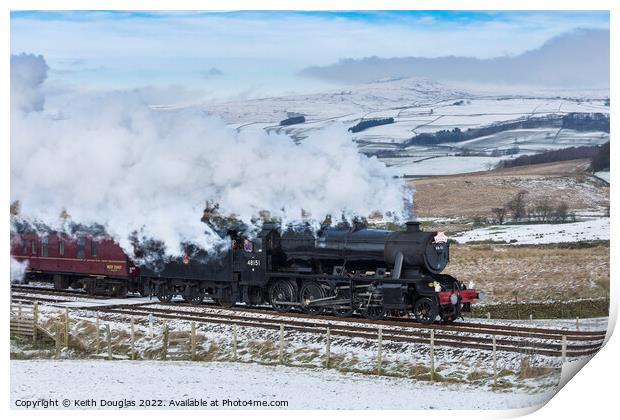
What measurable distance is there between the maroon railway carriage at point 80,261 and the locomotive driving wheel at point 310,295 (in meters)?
5.88

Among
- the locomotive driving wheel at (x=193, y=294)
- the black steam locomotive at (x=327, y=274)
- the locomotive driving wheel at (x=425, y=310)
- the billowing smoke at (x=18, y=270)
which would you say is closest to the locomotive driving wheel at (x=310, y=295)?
the black steam locomotive at (x=327, y=274)

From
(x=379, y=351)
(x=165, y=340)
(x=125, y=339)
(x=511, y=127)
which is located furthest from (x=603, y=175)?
(x=125, y=339)

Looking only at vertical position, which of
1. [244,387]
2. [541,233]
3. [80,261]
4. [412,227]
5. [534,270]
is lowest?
[244,387]

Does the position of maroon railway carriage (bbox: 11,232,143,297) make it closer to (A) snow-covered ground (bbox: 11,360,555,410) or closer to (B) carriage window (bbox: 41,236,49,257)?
(B) carriage window (bbox: 41,236,49,257)

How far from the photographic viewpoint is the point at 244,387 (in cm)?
1783

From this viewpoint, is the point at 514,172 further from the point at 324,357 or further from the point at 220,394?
the point at 220,394

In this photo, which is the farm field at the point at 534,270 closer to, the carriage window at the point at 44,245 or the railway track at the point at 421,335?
the railway track at the point at 421,335

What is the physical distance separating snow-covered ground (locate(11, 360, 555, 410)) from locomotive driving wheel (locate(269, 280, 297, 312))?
14.0 ft

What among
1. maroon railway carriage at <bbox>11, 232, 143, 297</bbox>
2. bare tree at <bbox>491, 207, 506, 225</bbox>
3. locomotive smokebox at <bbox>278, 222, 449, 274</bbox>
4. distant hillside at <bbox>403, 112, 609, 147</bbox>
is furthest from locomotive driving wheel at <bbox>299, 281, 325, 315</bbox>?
bare tree at <bbox>491, 207, 506, 225</bbox>

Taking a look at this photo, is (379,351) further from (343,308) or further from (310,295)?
(310,295)

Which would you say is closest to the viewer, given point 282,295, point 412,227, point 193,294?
point 412,227

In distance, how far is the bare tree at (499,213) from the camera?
29.8 metres

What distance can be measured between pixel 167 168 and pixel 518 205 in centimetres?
1287

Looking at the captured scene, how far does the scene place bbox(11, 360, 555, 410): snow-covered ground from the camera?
56.1 feet
